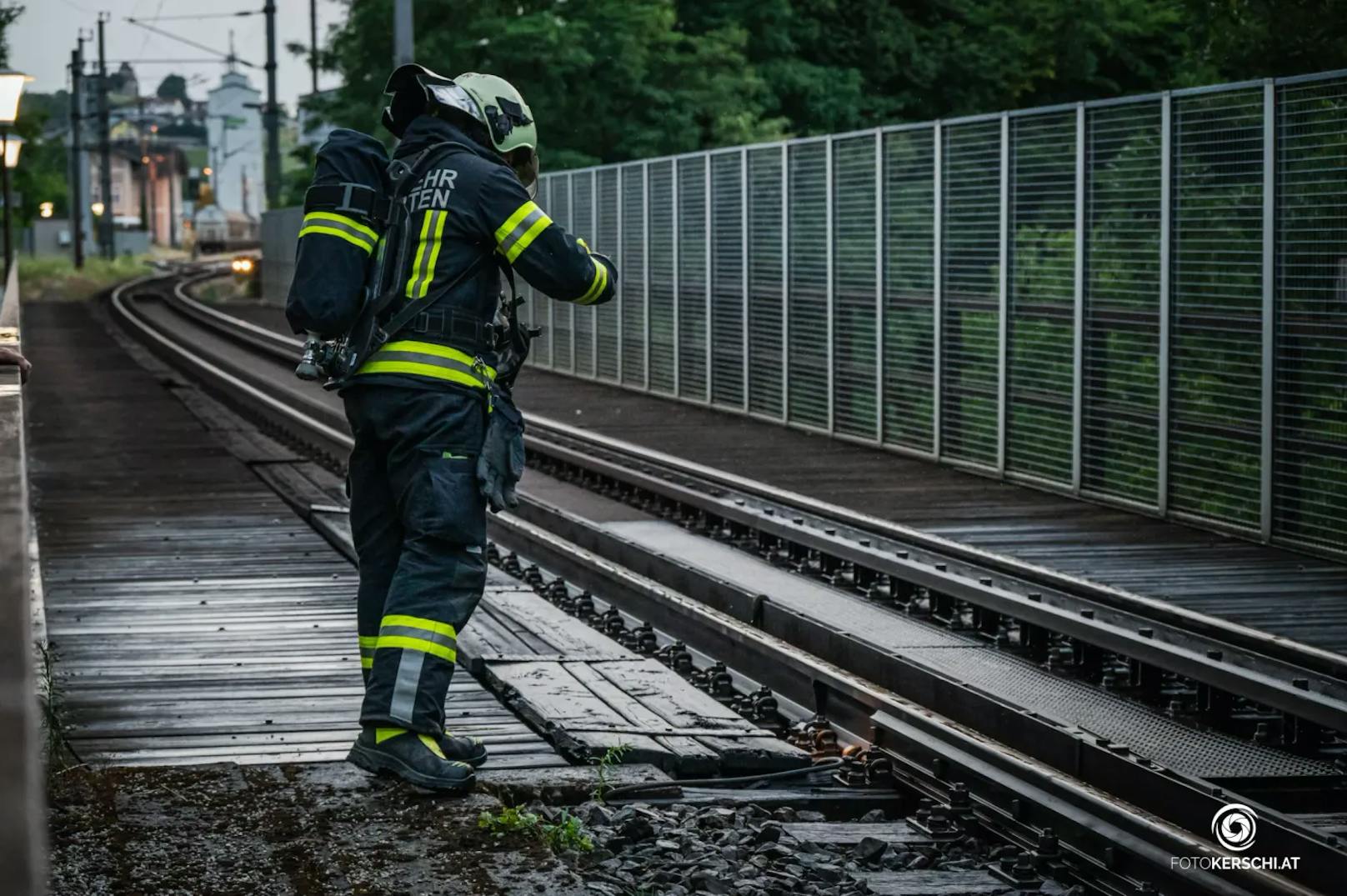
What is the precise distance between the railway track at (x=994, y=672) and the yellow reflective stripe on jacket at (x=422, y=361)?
6.27 ft

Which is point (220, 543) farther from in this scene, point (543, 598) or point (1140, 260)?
point (1140, 260)

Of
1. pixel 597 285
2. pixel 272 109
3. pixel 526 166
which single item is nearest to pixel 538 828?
pixel 597 285

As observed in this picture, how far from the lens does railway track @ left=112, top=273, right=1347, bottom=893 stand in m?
5.52

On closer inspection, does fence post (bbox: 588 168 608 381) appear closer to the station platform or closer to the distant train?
the station platform

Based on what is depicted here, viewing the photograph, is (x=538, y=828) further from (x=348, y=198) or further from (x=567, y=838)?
(x=348, y=198)

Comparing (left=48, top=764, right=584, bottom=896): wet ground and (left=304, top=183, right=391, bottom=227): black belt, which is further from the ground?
(left=304, top=183, right=391, bottom=227): black belt

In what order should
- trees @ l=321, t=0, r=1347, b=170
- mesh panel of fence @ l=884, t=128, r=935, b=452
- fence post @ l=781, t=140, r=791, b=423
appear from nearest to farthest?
mesh panel of fence @ l=884, t=128, r=935, b=452 → fence post @ l=781, t=140, r=791, b=423 → trees @ l=321, t=0, r=1347, b=170

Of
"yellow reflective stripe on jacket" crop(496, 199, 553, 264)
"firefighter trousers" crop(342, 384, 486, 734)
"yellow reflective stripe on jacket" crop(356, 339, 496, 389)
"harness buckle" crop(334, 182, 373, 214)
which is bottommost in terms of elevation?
"firefighter trousers" crop(342, 384, 486, 734)

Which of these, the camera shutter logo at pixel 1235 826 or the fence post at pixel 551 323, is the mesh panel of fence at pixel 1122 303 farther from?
the fence post at pixel 551 323

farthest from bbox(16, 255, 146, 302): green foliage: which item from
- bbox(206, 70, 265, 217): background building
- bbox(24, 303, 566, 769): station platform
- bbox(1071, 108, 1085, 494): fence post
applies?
bbox(206, 70, 265, 217): background building

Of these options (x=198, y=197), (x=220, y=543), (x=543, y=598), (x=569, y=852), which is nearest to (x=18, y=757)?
(x=569, y=852)

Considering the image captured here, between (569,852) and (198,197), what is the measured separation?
14320cm

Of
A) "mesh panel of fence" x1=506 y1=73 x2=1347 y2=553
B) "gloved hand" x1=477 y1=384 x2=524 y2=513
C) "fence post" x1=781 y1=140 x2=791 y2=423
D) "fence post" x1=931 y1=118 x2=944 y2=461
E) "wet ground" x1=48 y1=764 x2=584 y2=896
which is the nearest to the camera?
"wet ground" x1=48 y1=764 x2=584 y2=896

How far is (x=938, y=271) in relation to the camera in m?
15.5
